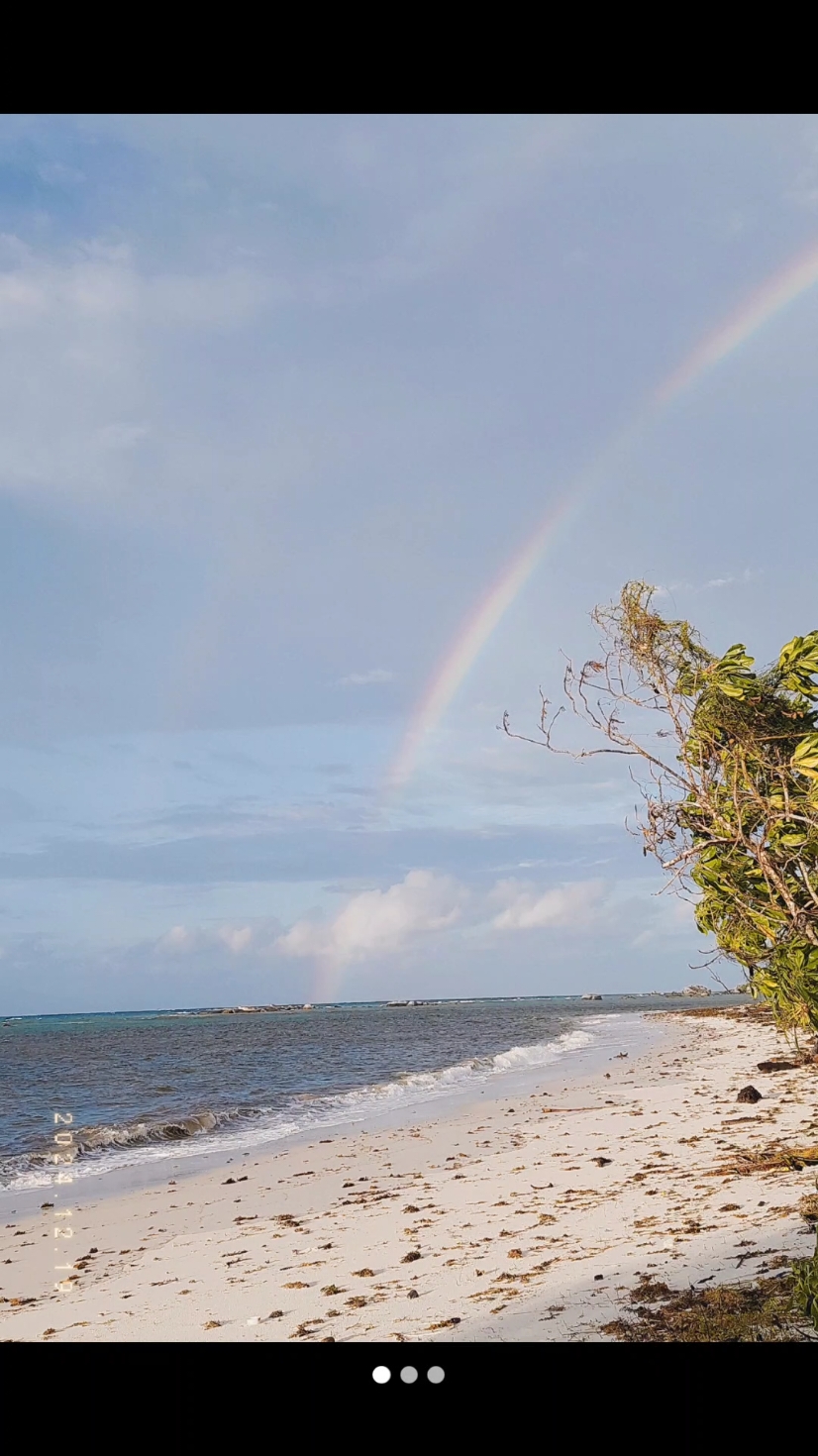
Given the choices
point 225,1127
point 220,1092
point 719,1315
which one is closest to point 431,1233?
point 719,1315

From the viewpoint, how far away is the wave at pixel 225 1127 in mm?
18281

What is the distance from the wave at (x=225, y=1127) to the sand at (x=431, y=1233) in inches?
86.2

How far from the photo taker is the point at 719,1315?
17.3 ft

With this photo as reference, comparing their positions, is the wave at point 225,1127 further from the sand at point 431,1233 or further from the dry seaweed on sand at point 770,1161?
the dry seaweed on sand at point 770,1161

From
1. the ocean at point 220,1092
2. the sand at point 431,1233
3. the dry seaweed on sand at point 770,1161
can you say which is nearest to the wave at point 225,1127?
the ocean at point 220,1092

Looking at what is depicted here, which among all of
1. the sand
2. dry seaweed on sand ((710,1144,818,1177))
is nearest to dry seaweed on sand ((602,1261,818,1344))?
the sand

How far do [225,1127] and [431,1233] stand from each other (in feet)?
45.6

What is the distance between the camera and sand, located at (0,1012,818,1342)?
664 centimetres

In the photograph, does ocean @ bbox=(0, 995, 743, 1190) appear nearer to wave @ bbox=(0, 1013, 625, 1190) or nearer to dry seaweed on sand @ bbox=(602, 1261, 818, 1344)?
wave @ bbox=(0, 1013, 625, 1190)

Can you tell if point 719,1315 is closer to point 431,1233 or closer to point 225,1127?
point 431,1233

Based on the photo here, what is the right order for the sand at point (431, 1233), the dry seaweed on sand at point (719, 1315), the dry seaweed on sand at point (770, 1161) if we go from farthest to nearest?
the dry seaweed on sand at point (770, 1161) < the sand at point (431, 1233) < the dry seaweed on sand at point (719, 1315)

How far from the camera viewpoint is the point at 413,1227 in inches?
397
